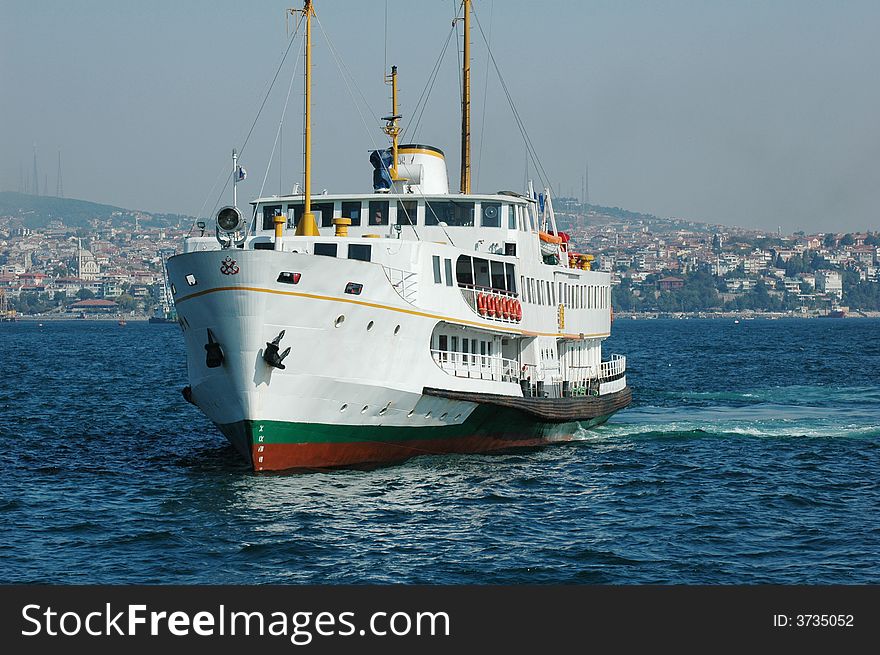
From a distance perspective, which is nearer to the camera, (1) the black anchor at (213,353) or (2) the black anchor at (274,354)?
(2) the black anchor at (274,354)

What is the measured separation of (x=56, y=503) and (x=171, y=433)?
547 inches

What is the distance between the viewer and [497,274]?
105 feet

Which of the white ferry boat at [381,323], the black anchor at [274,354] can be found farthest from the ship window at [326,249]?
the black anchor at [274,354]

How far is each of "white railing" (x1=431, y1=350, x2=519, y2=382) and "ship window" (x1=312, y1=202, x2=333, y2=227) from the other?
588 cm

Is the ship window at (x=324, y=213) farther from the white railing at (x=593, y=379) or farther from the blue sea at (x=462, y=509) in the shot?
the white railing at (x=593, y=379)

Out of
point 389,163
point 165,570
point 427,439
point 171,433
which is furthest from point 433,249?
point 171,433

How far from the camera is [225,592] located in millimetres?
17672

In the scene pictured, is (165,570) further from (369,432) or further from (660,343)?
(660,343)

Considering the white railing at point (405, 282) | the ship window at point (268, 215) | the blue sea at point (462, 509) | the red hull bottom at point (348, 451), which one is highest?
the ship window at point (268, 215)

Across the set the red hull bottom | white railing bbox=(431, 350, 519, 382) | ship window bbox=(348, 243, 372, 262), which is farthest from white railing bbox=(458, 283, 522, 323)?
the red hull bottom

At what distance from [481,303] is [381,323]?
429 centimetres

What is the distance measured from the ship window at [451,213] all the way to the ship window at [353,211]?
1929 mm

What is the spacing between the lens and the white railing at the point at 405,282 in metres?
27.4

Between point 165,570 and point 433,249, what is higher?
point 433,249
